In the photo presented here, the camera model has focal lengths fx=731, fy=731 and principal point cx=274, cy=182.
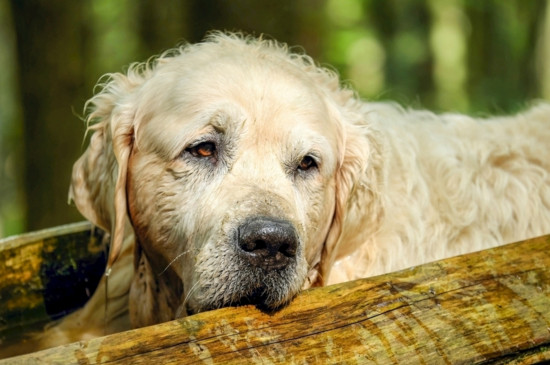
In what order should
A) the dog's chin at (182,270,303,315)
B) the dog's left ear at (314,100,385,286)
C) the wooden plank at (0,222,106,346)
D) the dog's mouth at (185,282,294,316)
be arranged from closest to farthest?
the dog's mouth at (185,282,294,316) → the dog's chin at (182,270,303,315) → the dog's left ear at (314,100,385,286) → the wooden plank at (0,222,106,346)

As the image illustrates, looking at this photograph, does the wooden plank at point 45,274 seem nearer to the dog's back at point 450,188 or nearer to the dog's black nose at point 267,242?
the dog's back at point 450,188

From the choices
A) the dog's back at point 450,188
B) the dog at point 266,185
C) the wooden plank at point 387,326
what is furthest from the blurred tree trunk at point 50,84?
the wooden plank at point 387,326

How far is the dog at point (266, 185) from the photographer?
308 cm

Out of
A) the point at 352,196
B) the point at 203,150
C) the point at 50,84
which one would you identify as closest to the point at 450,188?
the point at 352,196

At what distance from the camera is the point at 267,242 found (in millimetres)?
2912

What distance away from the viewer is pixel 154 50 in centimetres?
1095

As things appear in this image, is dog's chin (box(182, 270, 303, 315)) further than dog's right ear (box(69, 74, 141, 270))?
No

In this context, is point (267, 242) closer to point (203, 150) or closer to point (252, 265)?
point (252, 265)

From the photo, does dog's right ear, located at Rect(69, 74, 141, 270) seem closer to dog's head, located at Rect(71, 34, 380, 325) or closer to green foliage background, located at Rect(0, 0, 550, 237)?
dog's head, located at Rect(71, 34, 380, 325)

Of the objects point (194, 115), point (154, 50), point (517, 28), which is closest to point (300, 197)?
point (194, 115)

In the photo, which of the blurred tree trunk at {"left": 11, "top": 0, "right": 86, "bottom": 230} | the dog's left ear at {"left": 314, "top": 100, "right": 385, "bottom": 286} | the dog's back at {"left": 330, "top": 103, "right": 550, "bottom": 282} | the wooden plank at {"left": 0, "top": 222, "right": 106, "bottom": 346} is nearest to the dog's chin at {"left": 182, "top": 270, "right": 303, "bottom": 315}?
the dog's left ear at {"left": 314, "top": 100, "right": 385, "bottom": 286}

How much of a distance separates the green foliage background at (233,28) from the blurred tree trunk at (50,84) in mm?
11

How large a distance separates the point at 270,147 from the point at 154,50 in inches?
312

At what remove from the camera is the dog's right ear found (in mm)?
3629
